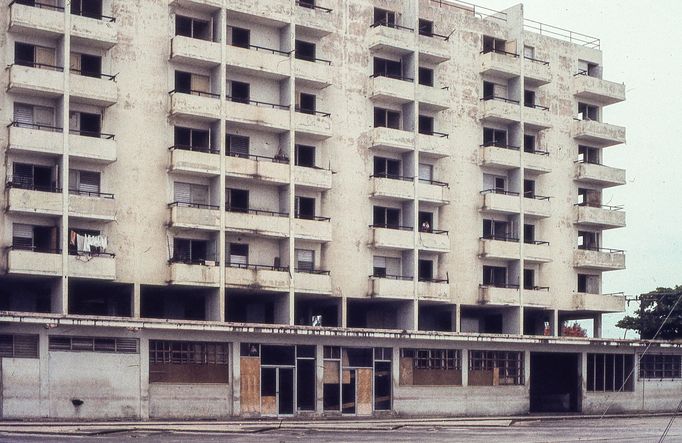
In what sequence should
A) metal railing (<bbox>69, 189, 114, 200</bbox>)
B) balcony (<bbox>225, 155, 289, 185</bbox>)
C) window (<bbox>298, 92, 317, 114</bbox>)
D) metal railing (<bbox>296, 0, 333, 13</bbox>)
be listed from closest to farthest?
metal railing (<bbox>69, 189, 114, 200</bbox>), balcony (<bbox>225, 155, 289, 185</bbox>), window (<bbox>298, 92, 317, 114</bbox>), metal railing (<bbox>296, 0, 333, 13</bbox>)

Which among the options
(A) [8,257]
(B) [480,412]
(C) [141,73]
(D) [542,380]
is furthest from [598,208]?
(A) [8,257]

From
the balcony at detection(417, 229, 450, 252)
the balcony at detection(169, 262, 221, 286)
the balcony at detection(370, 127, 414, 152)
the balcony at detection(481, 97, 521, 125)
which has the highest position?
the balcony at detection(481, 97, 521, 125)

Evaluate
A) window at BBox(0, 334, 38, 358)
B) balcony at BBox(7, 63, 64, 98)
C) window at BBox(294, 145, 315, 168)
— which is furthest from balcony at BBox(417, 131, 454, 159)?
window at BBox(0, 334, 38, 358)

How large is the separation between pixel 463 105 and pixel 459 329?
13.2 m

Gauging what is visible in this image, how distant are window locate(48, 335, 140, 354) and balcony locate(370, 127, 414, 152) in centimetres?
1888

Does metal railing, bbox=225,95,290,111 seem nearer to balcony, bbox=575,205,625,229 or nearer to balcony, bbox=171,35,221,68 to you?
balcony, bbox=171,35,221,68

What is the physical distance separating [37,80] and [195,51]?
8.20 m

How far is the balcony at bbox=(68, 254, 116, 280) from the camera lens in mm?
51438

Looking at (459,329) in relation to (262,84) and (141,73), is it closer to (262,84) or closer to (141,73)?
(262,84)

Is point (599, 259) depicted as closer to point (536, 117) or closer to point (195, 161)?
point (536, 117)

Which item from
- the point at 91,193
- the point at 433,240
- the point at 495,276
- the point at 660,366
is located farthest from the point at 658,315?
the point at 91,193

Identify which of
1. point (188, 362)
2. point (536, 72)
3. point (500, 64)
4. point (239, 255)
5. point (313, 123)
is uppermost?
point (500, 64)

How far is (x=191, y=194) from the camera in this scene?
5647 centimetres

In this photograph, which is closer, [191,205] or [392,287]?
[191,205]
